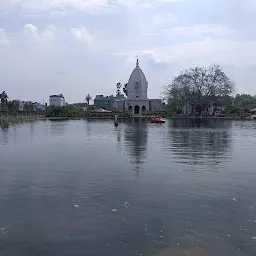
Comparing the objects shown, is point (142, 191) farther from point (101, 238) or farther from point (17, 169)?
point (17, 169)

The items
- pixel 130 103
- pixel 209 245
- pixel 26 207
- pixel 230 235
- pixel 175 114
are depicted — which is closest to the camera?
pixel 209 245

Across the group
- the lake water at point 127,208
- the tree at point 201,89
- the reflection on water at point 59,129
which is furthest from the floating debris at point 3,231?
the tree at point 201,89

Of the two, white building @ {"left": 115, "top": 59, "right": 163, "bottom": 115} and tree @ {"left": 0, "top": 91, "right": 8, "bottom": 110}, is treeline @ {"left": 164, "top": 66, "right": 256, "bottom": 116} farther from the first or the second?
tree @ {"left": 0, "top": 91, "right": 8, "bottom": 110}

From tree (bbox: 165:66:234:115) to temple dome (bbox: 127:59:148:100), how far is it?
19629 millimetres

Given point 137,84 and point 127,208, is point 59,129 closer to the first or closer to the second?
point 127,208

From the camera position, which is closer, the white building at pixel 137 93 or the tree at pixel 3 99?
the tree at pixel 3 99

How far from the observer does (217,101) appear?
10462cm

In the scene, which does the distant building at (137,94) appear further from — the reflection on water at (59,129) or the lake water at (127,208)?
the lake water at (127,208)

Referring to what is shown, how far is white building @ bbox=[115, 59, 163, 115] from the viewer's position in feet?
419

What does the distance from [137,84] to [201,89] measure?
29.4 metres

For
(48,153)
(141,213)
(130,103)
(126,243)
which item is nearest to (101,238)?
(126,243)

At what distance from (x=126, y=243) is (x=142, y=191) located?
15.3 ft

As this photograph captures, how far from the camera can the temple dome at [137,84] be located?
12744 centimetres

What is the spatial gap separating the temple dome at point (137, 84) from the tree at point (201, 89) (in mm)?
19629
